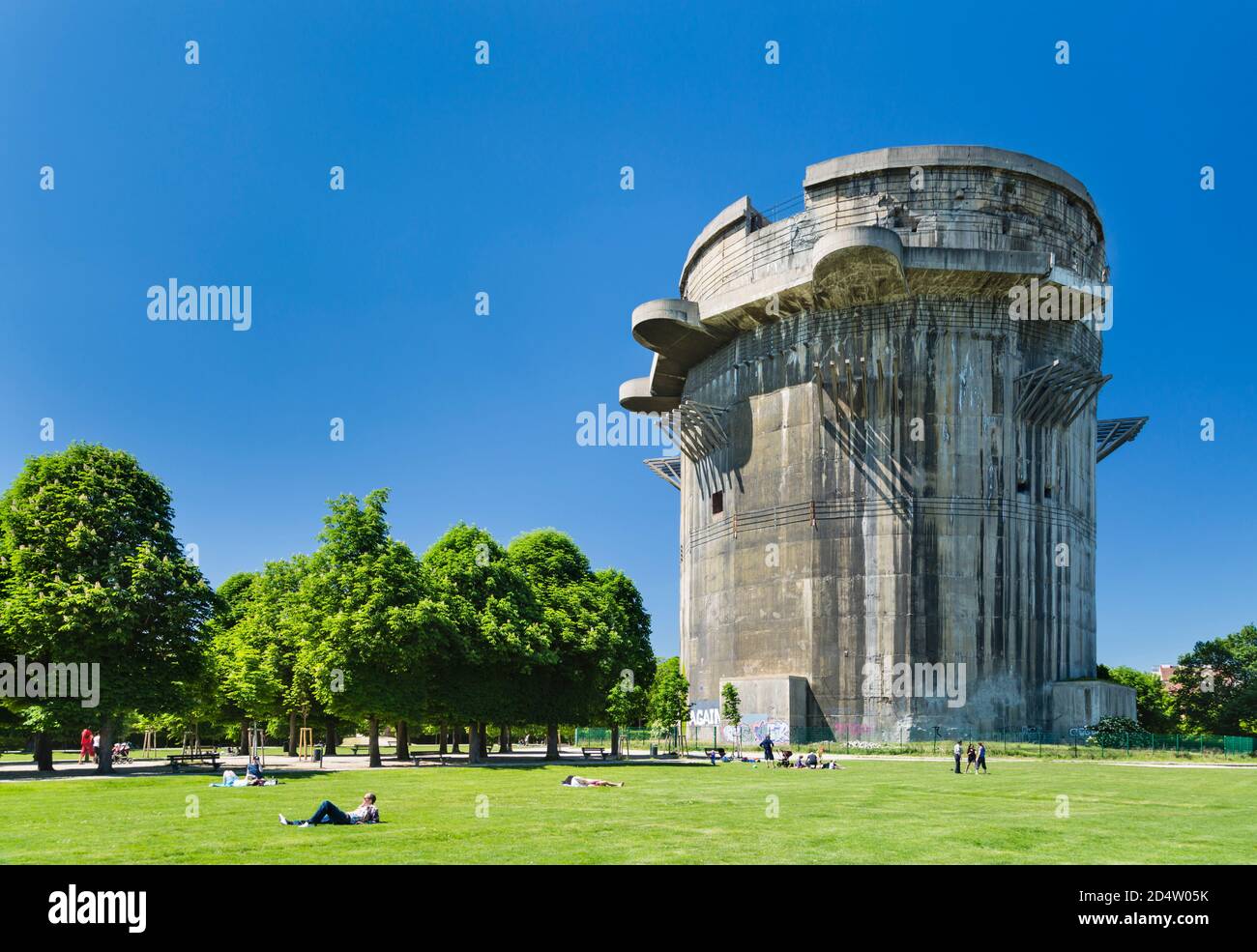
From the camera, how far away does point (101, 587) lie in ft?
141

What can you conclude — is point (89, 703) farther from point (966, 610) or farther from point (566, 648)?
point (966, 610)

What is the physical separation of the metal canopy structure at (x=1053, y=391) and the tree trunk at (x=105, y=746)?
57920 mm

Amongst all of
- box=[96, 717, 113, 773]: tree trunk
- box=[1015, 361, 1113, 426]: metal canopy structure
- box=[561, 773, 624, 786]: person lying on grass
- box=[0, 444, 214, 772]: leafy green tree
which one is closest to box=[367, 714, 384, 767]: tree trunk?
box=[0, 444, 214, 772]: leafy green tree

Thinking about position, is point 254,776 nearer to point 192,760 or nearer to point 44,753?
point 44,753

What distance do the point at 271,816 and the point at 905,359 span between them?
188 feet

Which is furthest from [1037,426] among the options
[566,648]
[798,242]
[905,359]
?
[566,648]

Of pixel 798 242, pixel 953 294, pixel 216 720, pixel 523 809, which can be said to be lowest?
pixel 216 720

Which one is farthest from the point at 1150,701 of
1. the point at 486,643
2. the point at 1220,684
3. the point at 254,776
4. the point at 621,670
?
the point at 254,776

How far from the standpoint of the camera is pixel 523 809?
25.5 metres

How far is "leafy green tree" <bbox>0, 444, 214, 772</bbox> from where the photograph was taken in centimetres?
4206

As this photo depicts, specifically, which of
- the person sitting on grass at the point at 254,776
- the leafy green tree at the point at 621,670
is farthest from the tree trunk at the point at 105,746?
the leafy green tree at the point at 621,670

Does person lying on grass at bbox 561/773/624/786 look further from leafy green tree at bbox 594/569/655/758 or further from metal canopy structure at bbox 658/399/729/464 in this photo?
metal canopy structure at bbox 658/399/729/464
